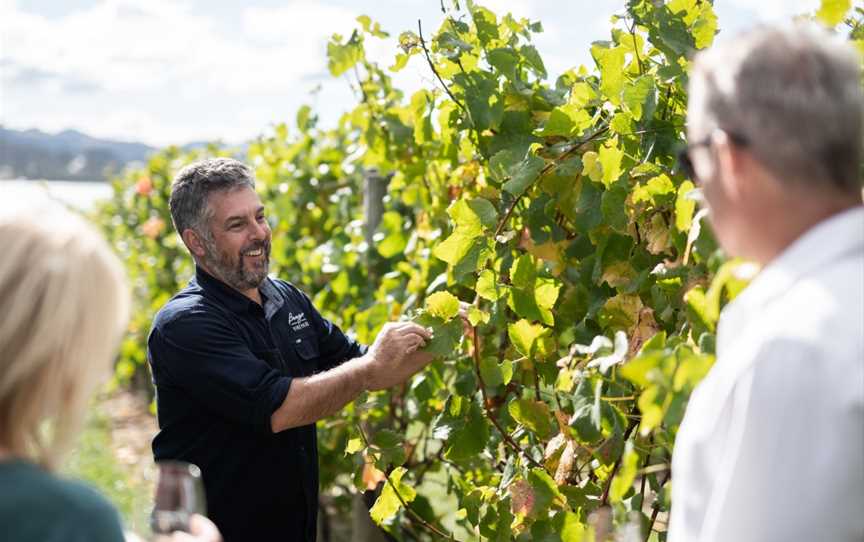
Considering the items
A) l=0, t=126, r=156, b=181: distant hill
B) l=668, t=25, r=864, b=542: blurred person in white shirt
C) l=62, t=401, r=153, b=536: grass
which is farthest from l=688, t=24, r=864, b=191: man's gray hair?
l=0, t=126, r=156, b=181: distant hill

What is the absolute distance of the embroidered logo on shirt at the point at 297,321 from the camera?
3072 millimetres

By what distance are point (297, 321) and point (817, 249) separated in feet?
6.74

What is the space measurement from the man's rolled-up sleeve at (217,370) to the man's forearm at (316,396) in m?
0.02

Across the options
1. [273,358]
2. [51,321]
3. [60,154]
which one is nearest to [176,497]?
[51,321]

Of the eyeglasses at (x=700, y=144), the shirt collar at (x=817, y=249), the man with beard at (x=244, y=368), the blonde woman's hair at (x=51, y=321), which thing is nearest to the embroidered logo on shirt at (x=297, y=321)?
the man with beard at (x=244, y=368)

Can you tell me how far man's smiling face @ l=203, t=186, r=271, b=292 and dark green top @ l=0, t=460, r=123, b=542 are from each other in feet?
5.20

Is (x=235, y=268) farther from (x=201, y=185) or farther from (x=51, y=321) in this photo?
Answer: (x=51, y=321)

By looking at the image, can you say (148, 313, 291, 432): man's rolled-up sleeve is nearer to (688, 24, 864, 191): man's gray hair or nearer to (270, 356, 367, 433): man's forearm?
(270, 356, 367, 433): man's forearm

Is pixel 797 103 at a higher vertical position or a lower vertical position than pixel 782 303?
higher

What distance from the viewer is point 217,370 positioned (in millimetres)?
2654

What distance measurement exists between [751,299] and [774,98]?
0.82 ft

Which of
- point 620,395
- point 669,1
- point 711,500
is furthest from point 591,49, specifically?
point 711,500

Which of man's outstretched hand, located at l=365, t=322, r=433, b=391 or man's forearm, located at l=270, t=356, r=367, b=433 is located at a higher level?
man's outstretched hand, located at l=365, t=322, r=433, b=391

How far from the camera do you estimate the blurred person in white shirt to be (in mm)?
1166
